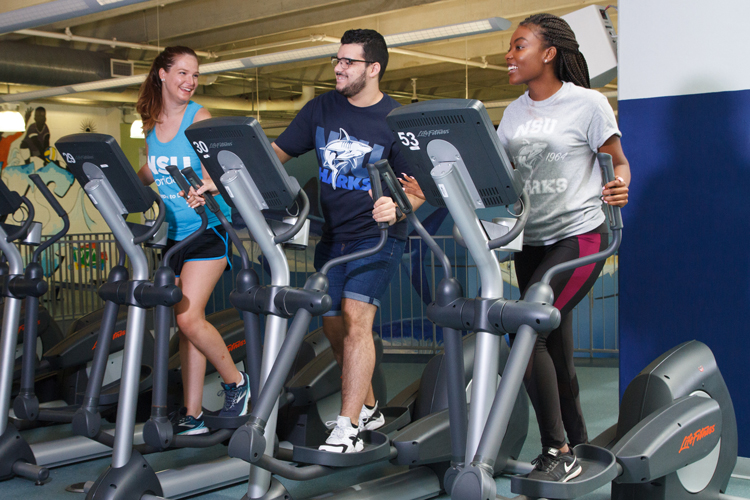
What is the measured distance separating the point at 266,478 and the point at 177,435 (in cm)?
59

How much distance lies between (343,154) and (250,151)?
0.53m

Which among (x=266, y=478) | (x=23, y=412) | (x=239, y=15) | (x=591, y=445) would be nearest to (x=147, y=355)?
(x=23, y=412)

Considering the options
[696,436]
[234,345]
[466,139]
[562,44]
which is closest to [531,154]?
[562,44]

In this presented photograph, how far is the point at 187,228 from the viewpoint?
116 inches

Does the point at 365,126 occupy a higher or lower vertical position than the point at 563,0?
lower

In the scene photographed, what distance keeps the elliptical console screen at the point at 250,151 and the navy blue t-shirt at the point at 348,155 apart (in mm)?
448

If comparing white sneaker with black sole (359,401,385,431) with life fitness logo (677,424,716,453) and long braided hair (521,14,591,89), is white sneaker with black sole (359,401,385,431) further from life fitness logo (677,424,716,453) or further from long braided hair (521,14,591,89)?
long braided hair (521,14,591,89)

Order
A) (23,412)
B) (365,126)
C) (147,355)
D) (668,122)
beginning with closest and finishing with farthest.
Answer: (365,126), (668,122), (23,412), (147,355)

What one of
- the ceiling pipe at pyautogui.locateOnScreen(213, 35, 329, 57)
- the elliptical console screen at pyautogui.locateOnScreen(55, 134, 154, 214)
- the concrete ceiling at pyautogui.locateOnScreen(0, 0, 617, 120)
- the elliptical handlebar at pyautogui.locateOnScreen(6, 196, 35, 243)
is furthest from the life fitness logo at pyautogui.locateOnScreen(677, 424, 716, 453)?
the ceiling pipe at pyautogui.locateOnScreen(213, 35, 329, 57)

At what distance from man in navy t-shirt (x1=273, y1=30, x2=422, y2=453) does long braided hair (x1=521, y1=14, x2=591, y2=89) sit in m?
0.58

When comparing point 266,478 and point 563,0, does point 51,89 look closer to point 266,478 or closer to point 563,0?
point 563,0

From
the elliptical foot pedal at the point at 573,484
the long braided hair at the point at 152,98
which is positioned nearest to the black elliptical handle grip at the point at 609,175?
the elliptical foot pedal at the point at 573,484

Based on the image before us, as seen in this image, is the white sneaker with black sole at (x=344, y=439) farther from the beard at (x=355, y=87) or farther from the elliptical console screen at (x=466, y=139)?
the beard at (x=355, y=87)

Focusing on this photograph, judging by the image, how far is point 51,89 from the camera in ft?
28.7
